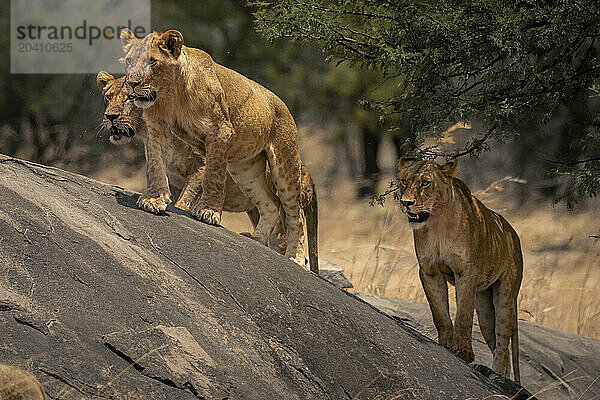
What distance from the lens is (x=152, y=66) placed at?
5527 millimetres

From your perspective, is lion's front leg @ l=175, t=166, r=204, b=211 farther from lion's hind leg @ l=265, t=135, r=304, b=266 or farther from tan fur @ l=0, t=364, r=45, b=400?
tan fur @ l=0, t=364, r=45, b=400

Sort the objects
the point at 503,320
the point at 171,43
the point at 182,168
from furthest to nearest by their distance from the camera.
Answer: the point at 182,168 → the point at 503,320 → the point at 171,43

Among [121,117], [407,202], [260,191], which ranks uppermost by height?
[121,117]

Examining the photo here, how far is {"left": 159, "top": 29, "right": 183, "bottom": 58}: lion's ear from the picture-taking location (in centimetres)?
562

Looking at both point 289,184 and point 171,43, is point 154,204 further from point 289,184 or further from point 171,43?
point 289,184

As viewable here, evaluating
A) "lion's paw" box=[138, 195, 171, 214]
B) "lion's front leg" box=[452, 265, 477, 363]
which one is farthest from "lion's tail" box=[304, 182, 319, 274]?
"lion's paw" box=[138, 195, 171, 214]

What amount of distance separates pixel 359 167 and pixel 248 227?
360 cm

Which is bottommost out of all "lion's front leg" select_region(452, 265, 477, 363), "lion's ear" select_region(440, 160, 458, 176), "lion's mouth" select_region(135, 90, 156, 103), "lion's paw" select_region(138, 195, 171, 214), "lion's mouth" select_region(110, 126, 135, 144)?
"lion's front leg" select_region(452, 265, 477, 363)

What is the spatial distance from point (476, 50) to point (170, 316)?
3.58 meters

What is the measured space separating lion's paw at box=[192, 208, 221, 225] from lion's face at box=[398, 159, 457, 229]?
1414 millimetres

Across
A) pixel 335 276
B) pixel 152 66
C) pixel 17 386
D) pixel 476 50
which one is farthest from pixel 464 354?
pixel 335 276

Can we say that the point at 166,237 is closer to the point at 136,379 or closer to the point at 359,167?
the point at 136,379

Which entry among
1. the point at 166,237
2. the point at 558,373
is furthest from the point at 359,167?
the point at 166,237

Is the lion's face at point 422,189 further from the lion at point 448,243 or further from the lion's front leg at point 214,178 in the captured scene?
the lion's front leg at point 214,178
